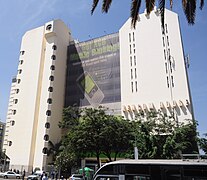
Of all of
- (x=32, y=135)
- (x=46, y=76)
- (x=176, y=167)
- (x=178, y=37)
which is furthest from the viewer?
(x=46, y=76)

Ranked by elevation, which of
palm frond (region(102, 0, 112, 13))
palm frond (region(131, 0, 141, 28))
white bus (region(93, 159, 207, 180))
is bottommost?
white bus (region(93, 159, 207, 180))

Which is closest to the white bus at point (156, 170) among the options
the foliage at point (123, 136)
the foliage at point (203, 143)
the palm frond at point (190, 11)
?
the palm frond at point (190, 11)

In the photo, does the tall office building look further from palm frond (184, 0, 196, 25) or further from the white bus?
palm frond (184, 0, 196, 25)

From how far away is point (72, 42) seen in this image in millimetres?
55844

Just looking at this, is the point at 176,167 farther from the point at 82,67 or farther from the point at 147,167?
the point at 82,67

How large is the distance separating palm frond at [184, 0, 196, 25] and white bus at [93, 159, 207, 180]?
4.95 meters

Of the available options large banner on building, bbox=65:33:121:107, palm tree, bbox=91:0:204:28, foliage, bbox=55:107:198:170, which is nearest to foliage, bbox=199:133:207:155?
foliage, bbox=55:107:198:170

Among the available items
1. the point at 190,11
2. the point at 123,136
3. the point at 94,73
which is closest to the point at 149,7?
the point at 190,11

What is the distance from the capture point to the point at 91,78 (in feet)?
156

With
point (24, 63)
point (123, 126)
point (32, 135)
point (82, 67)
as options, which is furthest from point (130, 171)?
point (24, 63)

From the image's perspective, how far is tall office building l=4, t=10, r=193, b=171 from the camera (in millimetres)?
38500

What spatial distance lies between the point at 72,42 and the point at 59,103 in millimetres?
16553

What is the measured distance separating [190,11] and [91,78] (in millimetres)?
40688

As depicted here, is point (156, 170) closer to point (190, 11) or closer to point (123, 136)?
point (190, 11)
